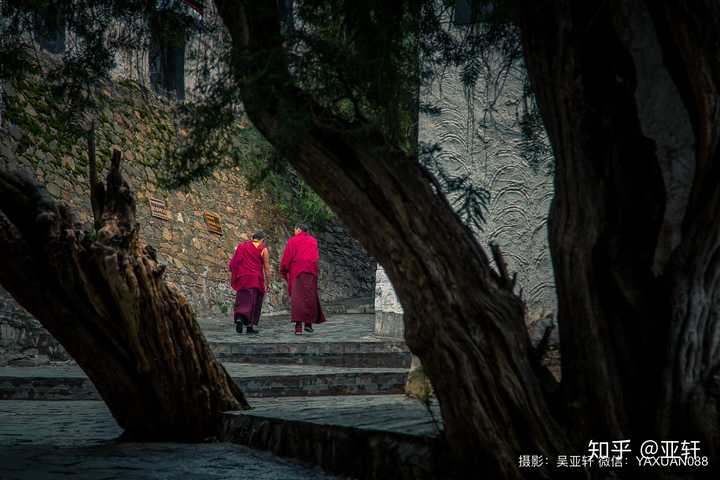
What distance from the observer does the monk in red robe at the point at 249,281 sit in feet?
45.6

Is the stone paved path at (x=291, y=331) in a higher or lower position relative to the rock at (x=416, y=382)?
higher

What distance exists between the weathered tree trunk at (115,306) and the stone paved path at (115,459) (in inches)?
9.7

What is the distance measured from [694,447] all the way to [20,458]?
308 cm

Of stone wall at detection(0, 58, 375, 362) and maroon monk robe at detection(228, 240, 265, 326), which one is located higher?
stone wall at detection(0, 58, 375, 362)

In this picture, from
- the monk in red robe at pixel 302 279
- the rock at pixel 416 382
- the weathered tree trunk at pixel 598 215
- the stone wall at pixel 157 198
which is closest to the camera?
the weathered tree trunk at pixel 598 215

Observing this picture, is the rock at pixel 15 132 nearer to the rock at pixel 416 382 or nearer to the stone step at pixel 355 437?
the rock at pixel 416 382

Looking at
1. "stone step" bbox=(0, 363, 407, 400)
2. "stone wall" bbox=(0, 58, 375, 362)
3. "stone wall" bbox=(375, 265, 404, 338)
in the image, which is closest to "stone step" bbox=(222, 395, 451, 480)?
"stone step" bbox=(0, 363, 407, 400)

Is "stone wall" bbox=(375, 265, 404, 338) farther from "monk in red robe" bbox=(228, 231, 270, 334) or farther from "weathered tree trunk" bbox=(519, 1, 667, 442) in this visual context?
"weathered tree trunk" bbox=(519, 1, 667, 442)

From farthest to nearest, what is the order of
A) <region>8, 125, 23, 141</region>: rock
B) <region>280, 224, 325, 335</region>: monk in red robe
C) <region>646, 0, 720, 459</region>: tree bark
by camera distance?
<region>280, 224, 325, 335</region>: monk in red robe
<region>8, 125, 23, 141</region>: rock
<region>646, 0, 720, 459</region>: tree bark

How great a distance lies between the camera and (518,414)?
317 cm

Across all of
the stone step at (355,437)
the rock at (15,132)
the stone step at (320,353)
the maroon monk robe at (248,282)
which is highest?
the rock at (15,132)

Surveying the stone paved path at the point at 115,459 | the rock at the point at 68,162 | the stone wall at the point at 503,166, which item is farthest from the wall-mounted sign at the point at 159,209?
the stone paved path at the point at 115,459

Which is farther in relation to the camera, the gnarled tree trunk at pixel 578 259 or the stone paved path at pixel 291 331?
the stone paved path at pixel 291 331

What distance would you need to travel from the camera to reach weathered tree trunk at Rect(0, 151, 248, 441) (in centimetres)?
487
